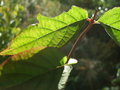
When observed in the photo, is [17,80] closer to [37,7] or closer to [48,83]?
[48,83]

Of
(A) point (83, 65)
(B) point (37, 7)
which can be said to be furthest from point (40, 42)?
(B) point (37, 7)

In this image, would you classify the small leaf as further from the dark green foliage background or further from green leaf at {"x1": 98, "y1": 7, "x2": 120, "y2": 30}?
the dark green foliage background

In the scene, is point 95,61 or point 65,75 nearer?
point 65,75

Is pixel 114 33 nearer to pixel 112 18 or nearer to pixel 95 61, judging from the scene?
pixel 112 18

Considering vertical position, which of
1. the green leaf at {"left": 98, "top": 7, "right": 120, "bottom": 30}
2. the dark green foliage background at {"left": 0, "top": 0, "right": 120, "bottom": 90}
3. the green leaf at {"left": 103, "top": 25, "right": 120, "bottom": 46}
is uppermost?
the green leaf at {"left": 98, "top": 7, "right": 120, "bottom": 30}

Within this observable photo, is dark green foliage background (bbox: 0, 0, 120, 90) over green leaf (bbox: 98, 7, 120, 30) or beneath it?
beneath

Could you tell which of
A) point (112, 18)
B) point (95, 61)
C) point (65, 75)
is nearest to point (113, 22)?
point (112, 18)

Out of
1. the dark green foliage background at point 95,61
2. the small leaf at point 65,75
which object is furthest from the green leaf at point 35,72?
the dark green foliage background at point 95,61

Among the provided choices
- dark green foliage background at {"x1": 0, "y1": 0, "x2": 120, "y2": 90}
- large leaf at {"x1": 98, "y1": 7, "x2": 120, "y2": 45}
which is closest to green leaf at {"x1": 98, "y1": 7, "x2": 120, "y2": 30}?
large leaf at {"x1": 98, "y1": 7, "x2": 120, "y2": 45}
